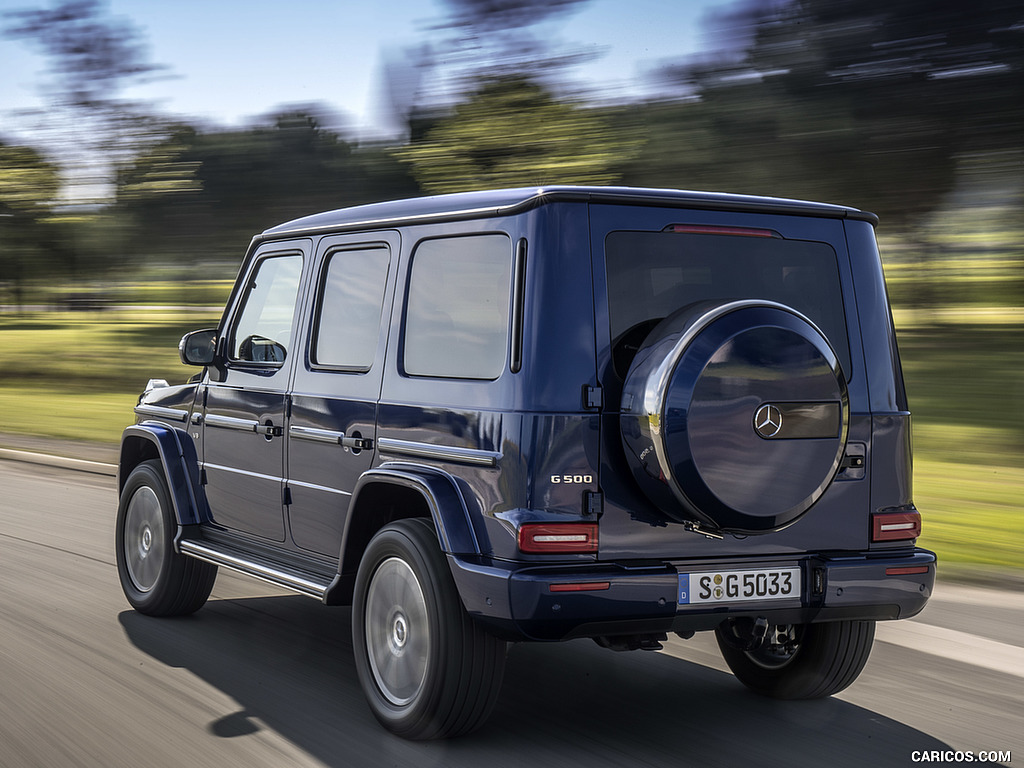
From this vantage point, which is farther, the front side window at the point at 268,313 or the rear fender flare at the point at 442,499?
the front side window at the point at 268,313

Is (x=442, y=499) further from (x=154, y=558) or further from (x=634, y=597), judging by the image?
(x=154, y=558)

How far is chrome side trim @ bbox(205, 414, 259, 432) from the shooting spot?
5.62 meters

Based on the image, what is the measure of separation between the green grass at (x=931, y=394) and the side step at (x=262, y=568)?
4.37m

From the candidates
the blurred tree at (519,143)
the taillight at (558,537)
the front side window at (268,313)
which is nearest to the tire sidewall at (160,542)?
the front side window at (268,313)

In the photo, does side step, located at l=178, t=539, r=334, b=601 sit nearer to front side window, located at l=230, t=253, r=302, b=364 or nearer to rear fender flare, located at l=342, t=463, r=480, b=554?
rear fender flare, located at l=342, t=463, r=480, b=554

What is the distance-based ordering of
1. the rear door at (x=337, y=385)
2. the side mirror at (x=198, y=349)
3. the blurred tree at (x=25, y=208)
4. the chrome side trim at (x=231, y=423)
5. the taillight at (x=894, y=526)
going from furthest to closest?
1. the blurred tree at (x=25, y=208)
2. the side mirror at (x=198, y=349)
3. the chrome side trim at (x=231, y=423)
4. the rear door at (x=337, y=385)
5. the taillight at (x=894, y=526)

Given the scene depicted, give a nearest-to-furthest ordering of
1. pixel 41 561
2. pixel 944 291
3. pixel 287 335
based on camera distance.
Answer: pixel 287 335
pixel 41 561
pixel 944 291

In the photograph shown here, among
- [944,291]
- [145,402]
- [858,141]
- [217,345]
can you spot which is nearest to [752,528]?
[217,345]

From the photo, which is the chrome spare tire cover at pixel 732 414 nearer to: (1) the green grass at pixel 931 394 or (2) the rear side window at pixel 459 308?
(2) the rear side window at pixel 459 308

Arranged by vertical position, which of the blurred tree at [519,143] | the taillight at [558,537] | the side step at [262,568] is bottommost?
the side step at [262,568]

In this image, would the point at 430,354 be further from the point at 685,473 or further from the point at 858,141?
the point at 858,141

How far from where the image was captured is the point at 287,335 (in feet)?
18.4

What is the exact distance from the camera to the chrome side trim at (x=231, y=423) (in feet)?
18.4

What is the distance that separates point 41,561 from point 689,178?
14425 mm
